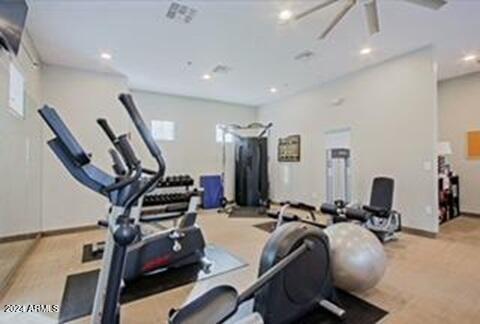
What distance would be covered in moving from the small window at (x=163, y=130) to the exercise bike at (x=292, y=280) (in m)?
5.70

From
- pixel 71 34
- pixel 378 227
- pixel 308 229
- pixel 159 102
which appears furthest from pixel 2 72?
pixel 378 227

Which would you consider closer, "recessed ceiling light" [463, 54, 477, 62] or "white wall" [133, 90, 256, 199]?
"recessed ceiling light" [463, 54, 477, 62]

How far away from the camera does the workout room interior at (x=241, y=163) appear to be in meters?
2.15

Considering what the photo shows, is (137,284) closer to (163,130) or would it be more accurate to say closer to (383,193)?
(383,193)

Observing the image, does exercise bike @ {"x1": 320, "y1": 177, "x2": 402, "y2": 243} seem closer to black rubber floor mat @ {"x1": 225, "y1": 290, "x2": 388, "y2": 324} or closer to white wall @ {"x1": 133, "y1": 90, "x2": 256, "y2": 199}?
black rubber floor mat @ {"x1": 225, "y1": 290, "x2": 388, "y2": 324}

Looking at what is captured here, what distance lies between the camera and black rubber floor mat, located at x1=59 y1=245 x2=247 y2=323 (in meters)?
2.51

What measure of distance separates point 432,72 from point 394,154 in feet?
4.79

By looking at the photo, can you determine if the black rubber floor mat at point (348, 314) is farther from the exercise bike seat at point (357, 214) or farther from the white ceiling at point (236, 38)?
the white ceiling at point (236, 38)

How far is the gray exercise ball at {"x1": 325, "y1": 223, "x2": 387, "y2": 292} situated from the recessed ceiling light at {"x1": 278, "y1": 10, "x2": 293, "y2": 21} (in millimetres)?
2668

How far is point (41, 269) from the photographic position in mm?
3385

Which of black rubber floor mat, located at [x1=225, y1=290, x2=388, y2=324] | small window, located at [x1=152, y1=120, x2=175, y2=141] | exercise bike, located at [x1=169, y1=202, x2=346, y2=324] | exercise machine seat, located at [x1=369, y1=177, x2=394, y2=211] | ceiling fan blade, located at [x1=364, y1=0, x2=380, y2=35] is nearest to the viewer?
exercise bike, located at [x1=169, y1=202, x2=346, y2=324]

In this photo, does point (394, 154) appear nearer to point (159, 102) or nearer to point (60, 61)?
point (159, 102)

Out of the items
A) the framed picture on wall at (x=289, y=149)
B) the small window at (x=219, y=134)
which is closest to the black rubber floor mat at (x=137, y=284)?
the framed picture on wall at (x=289, y=149)

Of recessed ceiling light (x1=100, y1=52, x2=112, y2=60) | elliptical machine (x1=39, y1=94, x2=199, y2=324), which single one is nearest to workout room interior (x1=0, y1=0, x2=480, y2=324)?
elliptical machine (x1=39, y1=94, x2=199, y2=324)
